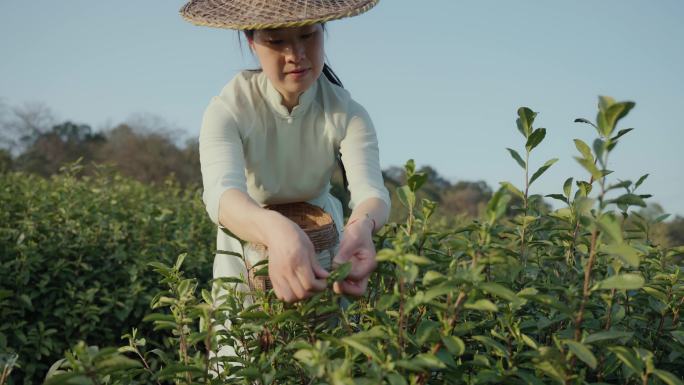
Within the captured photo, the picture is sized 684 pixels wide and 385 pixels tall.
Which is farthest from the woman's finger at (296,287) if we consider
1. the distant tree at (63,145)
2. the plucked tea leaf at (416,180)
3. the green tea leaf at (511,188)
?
the distant tree at (63,145)

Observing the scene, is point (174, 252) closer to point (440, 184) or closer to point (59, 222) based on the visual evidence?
point (59, 222)

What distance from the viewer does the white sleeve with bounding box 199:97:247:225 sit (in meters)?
1.91

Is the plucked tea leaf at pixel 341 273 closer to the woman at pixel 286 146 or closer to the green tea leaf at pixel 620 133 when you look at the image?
the woman at pixel 286 146

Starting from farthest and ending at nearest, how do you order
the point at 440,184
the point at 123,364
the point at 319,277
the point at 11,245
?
1. the point at 440,184
2. the point at 11,245
3. the point at 319,277
4. the point at 123,364

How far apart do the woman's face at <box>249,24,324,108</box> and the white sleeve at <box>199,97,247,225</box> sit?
204 millimetres

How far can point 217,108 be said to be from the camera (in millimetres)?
2225

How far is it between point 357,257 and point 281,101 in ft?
3.02

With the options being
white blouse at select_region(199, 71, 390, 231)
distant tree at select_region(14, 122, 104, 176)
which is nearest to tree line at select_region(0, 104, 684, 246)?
distant tree at select_region(14, 122, 104, 176)

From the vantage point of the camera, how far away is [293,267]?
146 centimetres

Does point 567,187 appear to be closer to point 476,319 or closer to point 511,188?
point 511,188

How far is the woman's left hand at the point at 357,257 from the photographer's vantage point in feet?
4.96

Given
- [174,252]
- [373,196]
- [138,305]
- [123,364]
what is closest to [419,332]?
[123,364]

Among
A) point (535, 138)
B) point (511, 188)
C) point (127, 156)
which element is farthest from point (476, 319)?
point (127, 156)

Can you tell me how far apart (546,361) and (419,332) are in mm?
245
